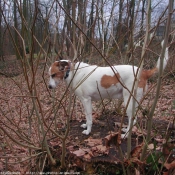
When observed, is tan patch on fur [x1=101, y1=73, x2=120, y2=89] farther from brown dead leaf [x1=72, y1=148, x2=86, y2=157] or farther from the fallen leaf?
the fallen leaf

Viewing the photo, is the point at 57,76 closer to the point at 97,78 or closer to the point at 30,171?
the point at 97,78

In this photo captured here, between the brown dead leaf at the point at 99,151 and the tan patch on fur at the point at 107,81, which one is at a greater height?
the tan patch on fur at the point at 107,81

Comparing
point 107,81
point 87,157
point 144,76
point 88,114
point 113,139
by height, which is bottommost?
point 87,157

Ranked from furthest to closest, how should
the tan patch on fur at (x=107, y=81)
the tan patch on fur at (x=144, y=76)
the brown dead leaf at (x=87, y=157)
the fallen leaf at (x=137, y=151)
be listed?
1. the tan patch on fur at (x=107, y=81)
2. the tan patch on fur at (x=144, y=76)
3. the brown dead leaf at (x=87, y=157)
4. the fallen leaf at (x=137, y=151)

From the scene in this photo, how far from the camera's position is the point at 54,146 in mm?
3385

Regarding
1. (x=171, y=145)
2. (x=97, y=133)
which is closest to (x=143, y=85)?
(x=97, y=133)

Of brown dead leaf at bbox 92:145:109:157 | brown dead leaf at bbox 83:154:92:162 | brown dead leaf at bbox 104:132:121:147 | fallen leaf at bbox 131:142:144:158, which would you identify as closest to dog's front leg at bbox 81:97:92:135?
brown dead leaf at bbox 92:145:109:157

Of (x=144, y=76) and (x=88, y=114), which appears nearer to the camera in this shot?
(x=144, y=76)

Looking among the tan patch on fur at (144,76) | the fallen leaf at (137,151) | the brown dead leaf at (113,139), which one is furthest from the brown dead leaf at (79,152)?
the tan patch on fur at (144,76)

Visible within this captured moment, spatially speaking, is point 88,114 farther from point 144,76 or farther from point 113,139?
point 113,139

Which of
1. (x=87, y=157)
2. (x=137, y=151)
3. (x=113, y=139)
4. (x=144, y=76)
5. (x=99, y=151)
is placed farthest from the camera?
(x=144, y=76)

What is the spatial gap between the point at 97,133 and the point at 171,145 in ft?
7.00

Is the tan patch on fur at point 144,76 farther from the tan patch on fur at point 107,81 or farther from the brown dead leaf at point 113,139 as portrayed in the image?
the brown dead leaf at point 113,139

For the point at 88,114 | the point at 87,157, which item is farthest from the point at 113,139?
the point at 88,114
